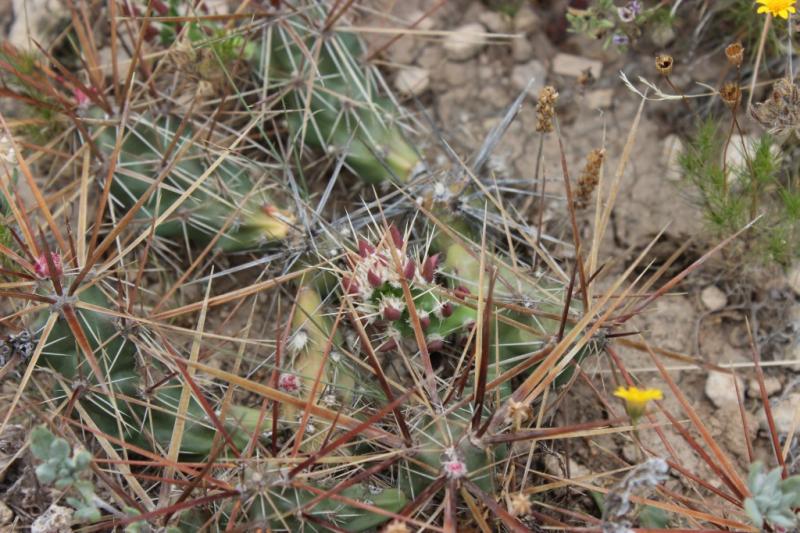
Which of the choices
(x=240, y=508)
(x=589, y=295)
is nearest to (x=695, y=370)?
(x=589, y=295)

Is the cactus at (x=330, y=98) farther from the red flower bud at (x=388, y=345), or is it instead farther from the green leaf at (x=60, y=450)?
the green leaf at (x=60, y=450)

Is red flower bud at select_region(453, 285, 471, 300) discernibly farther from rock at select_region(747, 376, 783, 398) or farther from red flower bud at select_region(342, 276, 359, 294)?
rock at select_region(747, 376, 783, 398)

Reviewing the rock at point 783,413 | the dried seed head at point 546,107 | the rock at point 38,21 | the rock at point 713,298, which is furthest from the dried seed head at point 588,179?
the rock at point 38,21

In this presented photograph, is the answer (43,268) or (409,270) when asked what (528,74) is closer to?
(409,270)

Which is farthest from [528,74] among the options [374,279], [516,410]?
[516,410]

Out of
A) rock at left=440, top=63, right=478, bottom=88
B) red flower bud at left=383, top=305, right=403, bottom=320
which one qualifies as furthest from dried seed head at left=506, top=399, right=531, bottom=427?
rock at left=440, top=63, right=478, bottom=88

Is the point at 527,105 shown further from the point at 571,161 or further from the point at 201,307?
the point at 201,307
